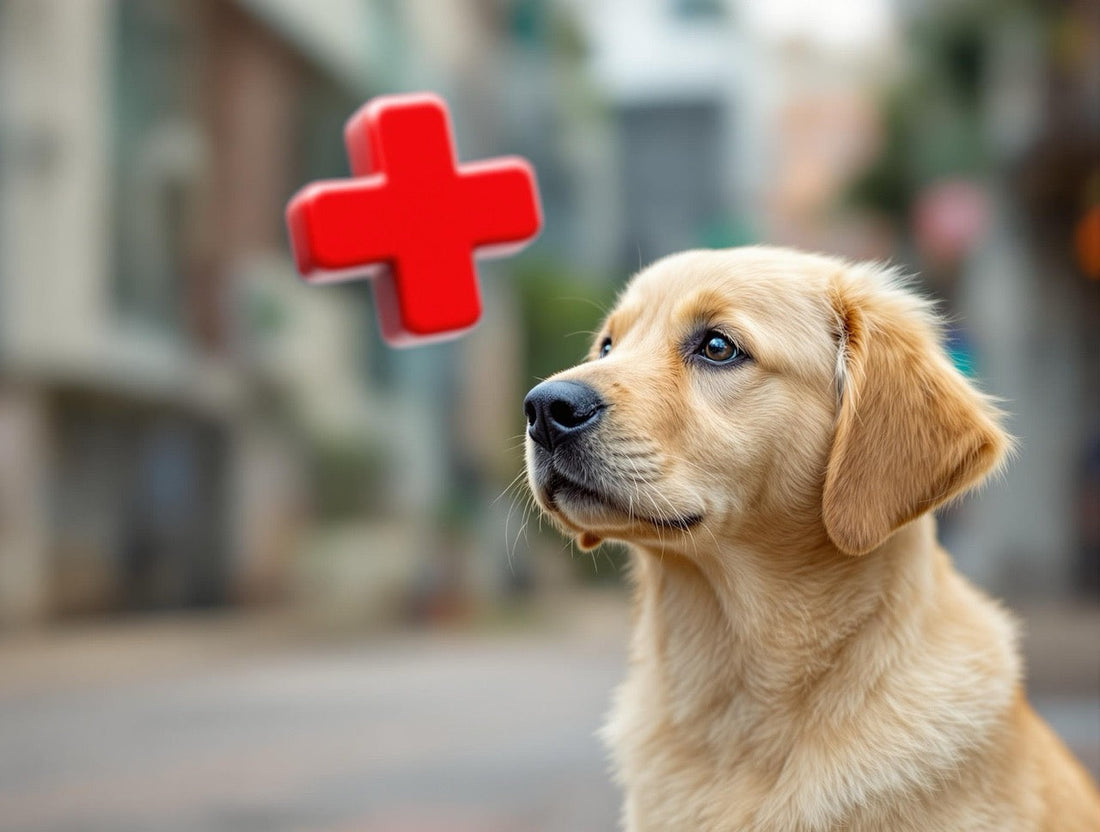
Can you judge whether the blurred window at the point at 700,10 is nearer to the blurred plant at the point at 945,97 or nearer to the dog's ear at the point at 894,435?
the blurred plant at the point at 945,97

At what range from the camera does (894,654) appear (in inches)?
98.9

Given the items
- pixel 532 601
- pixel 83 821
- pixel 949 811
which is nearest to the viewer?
pixel 949 811

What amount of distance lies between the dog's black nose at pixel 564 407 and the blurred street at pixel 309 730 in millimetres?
2944

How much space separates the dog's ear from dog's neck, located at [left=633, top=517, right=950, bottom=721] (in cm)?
15

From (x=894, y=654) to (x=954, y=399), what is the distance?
575mm

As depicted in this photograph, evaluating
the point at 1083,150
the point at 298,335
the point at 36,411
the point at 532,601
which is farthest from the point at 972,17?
the point at 36,411

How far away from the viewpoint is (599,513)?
8.51 feet

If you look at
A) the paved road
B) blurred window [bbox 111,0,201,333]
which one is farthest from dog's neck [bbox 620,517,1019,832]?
blurred window [bbox 111,0,201,333]

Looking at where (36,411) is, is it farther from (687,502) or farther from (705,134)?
(705,134)

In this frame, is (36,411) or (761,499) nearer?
(761,499)

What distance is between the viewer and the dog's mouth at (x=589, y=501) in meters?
2.55

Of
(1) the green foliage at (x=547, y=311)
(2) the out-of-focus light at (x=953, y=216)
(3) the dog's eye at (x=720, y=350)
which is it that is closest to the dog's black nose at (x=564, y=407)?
(3) the dog's eye at (x=720, y=350)

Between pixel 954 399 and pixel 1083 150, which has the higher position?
pixel 954 399

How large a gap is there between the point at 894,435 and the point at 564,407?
0.72 meters
